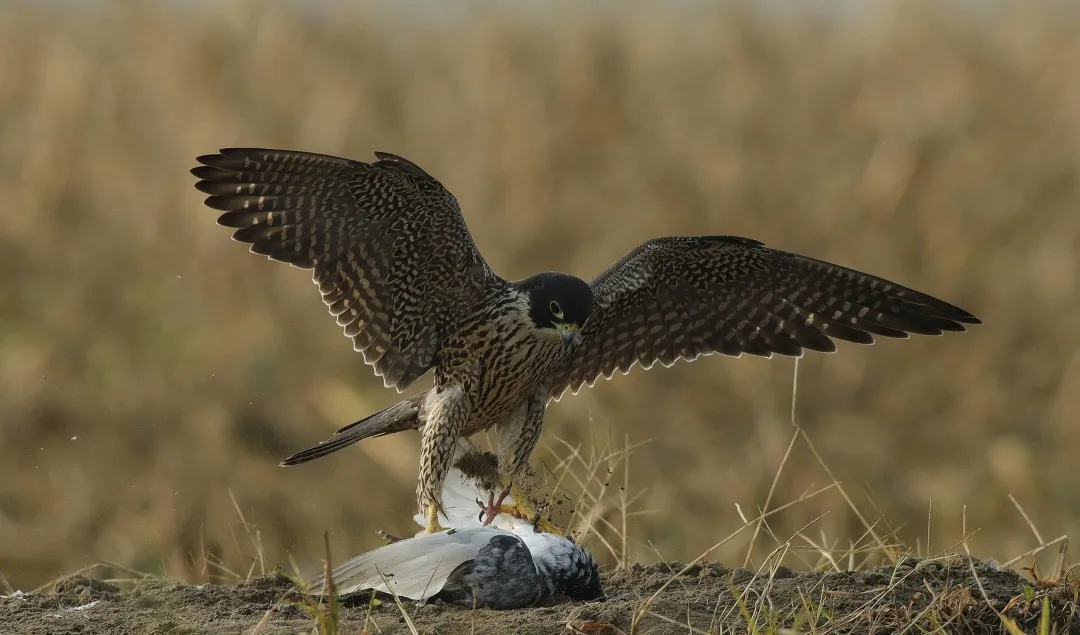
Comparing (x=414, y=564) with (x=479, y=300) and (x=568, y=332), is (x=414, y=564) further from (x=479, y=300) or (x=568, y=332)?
(x=479, y=300)

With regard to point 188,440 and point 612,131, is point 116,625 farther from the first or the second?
point 612,131

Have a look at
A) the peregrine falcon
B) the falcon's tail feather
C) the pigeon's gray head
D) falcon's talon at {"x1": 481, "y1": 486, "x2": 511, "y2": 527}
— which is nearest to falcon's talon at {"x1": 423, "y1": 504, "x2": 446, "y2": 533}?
the peregrine falcon

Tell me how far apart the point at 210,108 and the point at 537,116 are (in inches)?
88.5

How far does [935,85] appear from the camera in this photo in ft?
33.4

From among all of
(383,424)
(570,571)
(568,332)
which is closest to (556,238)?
(383,424)

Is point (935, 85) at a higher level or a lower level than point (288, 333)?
higher

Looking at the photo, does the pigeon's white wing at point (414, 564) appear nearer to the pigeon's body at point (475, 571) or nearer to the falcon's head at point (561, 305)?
the pigeon's body at point (475, 571)

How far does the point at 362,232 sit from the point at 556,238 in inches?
166

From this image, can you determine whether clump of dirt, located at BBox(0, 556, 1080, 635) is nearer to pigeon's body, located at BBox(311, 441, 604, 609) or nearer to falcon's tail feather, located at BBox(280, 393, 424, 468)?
pigeon's body, located at BBox(311, 441, 604, 609)

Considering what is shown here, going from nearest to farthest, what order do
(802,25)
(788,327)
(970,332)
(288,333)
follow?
1. (788,327)
2. (288,333)
3. (970,332)
4. (802,25)

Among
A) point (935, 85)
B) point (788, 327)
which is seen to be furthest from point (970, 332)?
point (788, 327)

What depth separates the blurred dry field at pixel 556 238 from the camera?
23.4 feet

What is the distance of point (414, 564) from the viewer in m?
3.71

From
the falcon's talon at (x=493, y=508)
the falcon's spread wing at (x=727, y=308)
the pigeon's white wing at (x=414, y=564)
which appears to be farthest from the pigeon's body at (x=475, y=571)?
the falcon's spread wing at (x=727, y=308)
